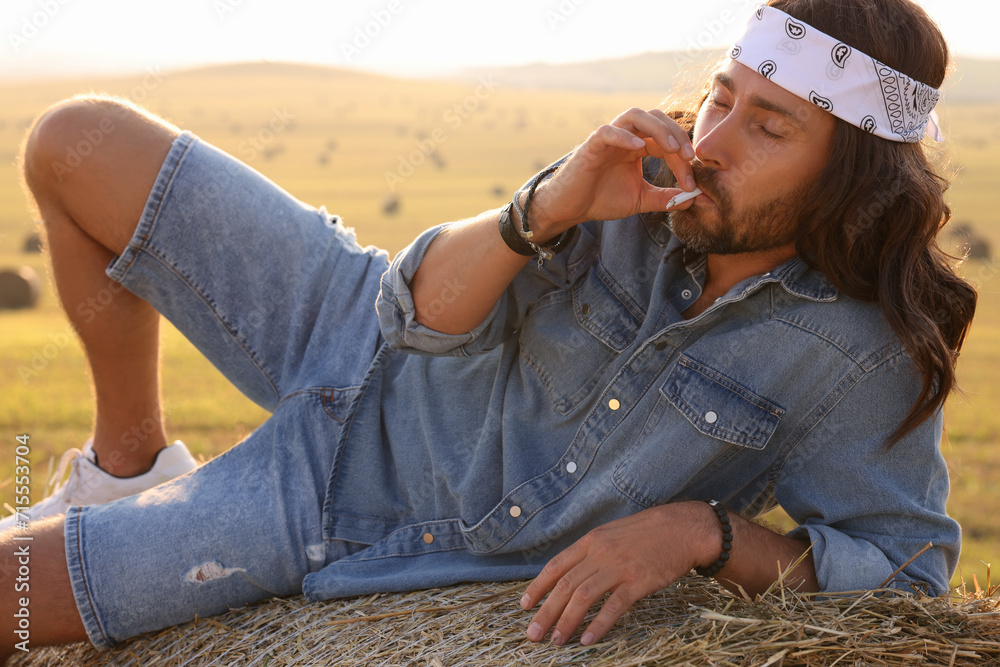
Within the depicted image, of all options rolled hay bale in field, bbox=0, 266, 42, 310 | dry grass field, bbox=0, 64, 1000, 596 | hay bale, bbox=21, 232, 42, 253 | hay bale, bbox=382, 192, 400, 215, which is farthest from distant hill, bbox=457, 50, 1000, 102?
rolled hay bale in field, bbox=0, 266, 42, 310

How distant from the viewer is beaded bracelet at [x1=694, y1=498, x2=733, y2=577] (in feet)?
7.70

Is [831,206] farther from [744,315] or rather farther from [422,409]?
[422,409]

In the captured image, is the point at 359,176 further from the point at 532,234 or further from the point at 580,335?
the point at 532,234

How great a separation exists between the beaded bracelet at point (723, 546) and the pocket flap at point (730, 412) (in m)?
0.20

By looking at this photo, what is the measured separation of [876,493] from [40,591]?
93.9 inches

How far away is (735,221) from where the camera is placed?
2570 millimetres

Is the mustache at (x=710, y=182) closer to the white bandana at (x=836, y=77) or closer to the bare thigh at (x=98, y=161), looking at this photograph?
the white bandana at (x=836, y=77)

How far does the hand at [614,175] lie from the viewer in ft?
7.75

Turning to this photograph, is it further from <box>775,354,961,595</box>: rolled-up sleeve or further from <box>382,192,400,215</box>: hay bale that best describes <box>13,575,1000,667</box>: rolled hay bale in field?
<box>382,192,400,215</box>: hay bale

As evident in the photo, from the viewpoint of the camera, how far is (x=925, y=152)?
9.07 feet

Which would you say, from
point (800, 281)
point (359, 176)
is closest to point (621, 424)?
point (800, 281)

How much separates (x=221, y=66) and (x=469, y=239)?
79.1m

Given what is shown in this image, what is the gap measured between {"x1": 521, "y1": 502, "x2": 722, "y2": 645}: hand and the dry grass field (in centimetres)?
95

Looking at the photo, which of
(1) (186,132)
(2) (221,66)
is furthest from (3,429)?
(2) (221,66)
